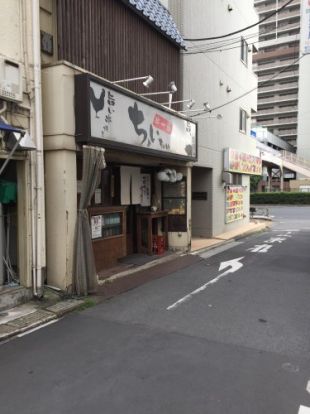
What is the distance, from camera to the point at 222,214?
17.5 m

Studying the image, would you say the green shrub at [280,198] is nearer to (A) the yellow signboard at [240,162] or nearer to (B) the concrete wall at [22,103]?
(A) the yellow signboard at [240,162]

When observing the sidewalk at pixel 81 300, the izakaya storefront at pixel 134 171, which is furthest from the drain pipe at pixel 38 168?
the izakaya storefront at pixel 134 171

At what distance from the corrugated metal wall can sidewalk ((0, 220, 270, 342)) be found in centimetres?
474

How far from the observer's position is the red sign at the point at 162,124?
1010 cm

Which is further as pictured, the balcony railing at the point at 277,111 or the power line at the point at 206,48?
the balcony railing at the point at 277,111

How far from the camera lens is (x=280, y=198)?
155ft

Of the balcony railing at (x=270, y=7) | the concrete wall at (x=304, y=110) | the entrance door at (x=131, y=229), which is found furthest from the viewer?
the balcony railing at (x=270, y=7)

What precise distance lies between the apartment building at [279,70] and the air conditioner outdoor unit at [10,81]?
83.2m

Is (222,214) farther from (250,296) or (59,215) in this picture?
(59,215)

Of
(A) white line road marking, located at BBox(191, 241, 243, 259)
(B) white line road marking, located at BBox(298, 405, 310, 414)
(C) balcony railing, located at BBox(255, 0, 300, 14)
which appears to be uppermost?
(C) balcony railing, located at BBox(255, 0, 300, 14)

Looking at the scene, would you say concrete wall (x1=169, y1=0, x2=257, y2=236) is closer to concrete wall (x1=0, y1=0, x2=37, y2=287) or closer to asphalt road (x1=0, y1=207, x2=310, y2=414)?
concrete wall (x1=0, y1=0, x2=37, y2=287)

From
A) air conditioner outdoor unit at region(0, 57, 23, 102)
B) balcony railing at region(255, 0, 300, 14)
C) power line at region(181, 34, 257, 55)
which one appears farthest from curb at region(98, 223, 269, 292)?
balcony railing at region(255, 0, 300, 14)

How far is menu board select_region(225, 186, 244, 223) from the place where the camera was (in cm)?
1817

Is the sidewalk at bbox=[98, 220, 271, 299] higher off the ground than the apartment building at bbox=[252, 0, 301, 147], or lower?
lower
